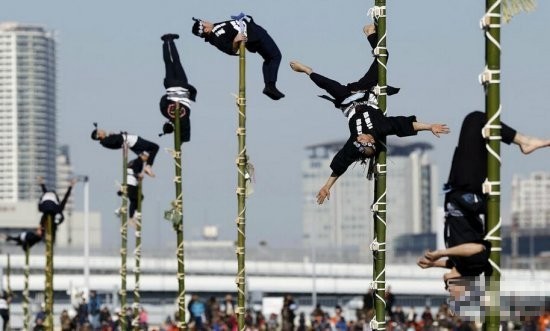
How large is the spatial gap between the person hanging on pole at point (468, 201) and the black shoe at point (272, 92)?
30.3 ft

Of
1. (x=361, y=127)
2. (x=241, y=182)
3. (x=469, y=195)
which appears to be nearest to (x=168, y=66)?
(x=241, y=182)

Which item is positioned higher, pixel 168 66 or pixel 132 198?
pixel 168 66

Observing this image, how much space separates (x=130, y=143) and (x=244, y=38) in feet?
37.5

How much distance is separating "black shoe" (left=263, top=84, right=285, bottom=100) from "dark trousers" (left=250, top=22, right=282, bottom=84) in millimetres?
335

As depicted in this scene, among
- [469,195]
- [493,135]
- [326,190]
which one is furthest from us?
[326,190]

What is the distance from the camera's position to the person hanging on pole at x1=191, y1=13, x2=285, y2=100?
27578mm

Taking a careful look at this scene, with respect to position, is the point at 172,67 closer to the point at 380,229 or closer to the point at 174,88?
the point at 174,88

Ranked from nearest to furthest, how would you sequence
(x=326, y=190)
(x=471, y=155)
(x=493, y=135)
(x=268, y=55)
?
(x=493, y=135) → (x=471, y=155) → (x=326, y=190) → (x=268, y=55)

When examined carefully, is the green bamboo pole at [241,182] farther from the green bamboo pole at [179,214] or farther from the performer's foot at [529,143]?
the performer's foot at [529,143]

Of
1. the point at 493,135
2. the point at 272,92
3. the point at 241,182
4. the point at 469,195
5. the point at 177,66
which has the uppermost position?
the point at 177,66

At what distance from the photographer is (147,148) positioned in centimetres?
3916

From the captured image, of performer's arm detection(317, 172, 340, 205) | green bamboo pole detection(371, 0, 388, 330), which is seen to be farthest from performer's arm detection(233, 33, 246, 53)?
performer's arm detection(317, 172, 340, 205)

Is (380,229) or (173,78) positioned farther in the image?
(173,78)

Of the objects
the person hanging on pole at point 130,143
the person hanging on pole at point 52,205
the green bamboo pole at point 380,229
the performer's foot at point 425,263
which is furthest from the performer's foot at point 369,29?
the person hanging on pole at point 52,205
